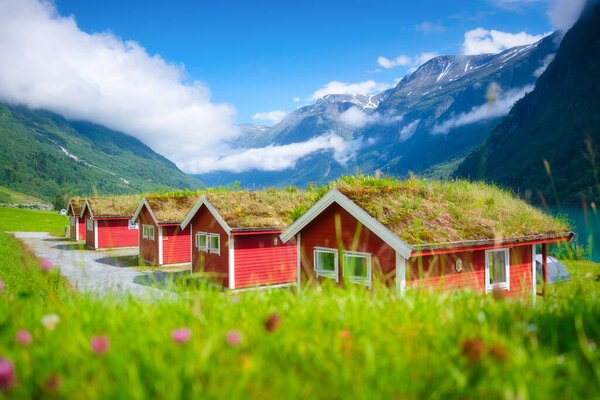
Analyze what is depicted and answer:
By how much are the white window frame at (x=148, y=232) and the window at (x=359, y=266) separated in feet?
61.9

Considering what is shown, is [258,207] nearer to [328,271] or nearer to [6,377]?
[328,271]

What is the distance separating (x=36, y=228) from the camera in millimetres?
63562

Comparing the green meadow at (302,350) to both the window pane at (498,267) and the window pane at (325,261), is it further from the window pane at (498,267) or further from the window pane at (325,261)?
the window pane at (498,267)

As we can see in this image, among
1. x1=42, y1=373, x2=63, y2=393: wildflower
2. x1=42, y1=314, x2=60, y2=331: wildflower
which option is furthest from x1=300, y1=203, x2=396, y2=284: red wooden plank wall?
x1=42, y1=373, x2=63, y2=393: wildflower

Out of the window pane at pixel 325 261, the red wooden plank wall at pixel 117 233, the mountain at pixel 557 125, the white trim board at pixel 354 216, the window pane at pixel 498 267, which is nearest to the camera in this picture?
the white trim board at pixel 354 216

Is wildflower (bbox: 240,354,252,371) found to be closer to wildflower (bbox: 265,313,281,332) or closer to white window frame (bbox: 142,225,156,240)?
wildflower (bbox: 265,313,281,332)

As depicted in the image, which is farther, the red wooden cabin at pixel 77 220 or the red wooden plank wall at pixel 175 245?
the red wooden cabin at pixel 77 220

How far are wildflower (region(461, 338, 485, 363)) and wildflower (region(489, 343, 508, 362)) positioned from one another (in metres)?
0.06

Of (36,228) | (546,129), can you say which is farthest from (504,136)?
(36,228)

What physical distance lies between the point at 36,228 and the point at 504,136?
167 metres

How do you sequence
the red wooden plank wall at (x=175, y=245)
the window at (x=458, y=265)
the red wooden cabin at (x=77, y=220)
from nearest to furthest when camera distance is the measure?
the window at (x=458, y=265) < the red wooden plank wall at (x=175, y=245) < the red wooden cabin at (x=77, y=220)

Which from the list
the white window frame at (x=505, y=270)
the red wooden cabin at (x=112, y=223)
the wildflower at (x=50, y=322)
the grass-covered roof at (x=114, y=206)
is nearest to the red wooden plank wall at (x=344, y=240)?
the white window frame at (x=505, y=270)

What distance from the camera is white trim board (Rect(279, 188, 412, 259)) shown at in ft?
34.7

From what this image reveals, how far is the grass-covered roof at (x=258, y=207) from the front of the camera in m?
19.2
